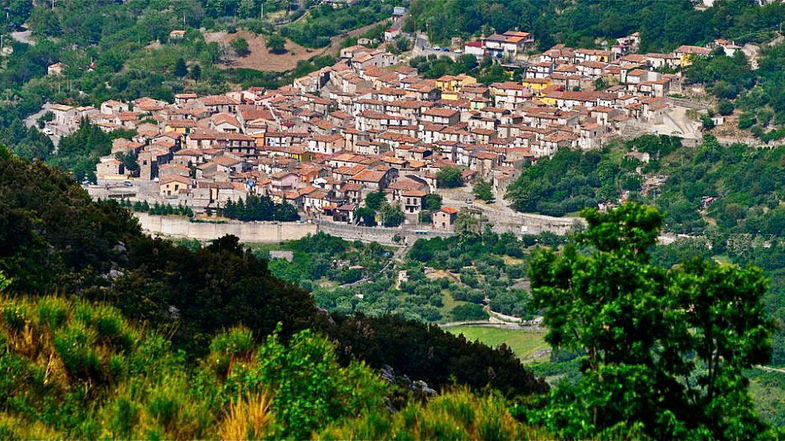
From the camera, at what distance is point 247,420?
666 cm

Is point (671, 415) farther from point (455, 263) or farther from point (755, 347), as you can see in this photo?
point (455, 263)

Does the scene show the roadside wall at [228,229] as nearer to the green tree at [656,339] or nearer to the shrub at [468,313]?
the shrub at [468,313]

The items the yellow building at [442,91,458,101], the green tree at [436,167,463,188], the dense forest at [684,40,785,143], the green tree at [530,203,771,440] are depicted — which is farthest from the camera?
the yellow building at [442,91,458,101]

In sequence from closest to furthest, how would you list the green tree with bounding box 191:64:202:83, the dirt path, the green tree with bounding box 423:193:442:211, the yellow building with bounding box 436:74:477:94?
the green tree with bounding box 423:193:442:211, the yellow building with bounding box 436:74:477:94, the green tree with bounding box 191:64:202:83, the dirt path

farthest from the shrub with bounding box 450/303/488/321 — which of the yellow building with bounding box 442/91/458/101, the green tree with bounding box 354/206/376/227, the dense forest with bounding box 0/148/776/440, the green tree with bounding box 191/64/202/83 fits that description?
the green tree with bounding box 191/64/202/83

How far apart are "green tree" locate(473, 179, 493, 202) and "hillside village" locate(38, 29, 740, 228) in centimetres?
31

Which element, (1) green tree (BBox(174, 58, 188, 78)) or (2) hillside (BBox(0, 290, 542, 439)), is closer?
(2) hillside (BBox(0, 290, 542, 439))

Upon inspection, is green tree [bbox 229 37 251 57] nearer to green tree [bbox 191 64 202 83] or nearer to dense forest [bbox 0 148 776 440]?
green tree [bbox 191 64 202 83]

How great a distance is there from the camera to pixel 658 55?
39.2 m

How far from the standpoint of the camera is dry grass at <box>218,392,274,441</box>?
6.53 m

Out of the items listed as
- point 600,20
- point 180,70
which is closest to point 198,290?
point 180,70

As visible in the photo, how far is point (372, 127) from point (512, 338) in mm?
12743

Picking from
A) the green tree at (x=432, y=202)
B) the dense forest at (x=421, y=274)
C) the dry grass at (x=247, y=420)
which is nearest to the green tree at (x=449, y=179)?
the green tree at (x=432, y=202)

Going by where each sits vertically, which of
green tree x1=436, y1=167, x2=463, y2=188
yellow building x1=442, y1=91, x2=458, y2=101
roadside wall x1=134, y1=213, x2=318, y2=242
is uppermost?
yellow building x1=442, y1=91, x2=458, y2=101
